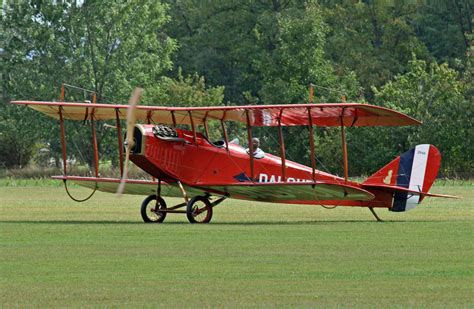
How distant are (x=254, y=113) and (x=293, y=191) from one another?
1.88m

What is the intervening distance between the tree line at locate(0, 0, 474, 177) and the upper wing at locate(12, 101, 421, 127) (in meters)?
28.3

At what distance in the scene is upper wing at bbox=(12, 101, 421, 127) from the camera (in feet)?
75.2

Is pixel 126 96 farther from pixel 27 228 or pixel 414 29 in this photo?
pixel 27 228

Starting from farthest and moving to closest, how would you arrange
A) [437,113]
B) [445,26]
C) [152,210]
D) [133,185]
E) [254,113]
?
[445,26]
[437,113]
[133,185]
[254,113]
[152,210]

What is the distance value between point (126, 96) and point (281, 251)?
48553 mm

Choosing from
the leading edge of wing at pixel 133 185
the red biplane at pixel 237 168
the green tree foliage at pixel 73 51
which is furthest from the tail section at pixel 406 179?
the green tree foliage at pixel 73 51

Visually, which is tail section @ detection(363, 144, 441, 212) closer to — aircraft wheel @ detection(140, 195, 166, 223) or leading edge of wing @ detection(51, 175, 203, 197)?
leading edge of wing @ detection(51, 175, 203, 197)

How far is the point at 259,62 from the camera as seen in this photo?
69000 mm

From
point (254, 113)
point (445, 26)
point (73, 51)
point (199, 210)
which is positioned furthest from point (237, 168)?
point (445, 26)

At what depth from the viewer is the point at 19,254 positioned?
53.5 ft

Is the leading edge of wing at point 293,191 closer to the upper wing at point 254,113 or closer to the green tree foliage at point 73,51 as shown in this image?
the upper wing at point 254,113

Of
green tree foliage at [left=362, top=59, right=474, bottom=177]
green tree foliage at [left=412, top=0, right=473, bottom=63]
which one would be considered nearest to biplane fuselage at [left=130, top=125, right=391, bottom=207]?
green tree foliage at [left=362, top=59, right=474, bottom=177]

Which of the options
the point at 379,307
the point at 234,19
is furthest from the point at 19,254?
the point at 234,19

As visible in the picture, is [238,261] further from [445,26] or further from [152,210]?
[445,26]
